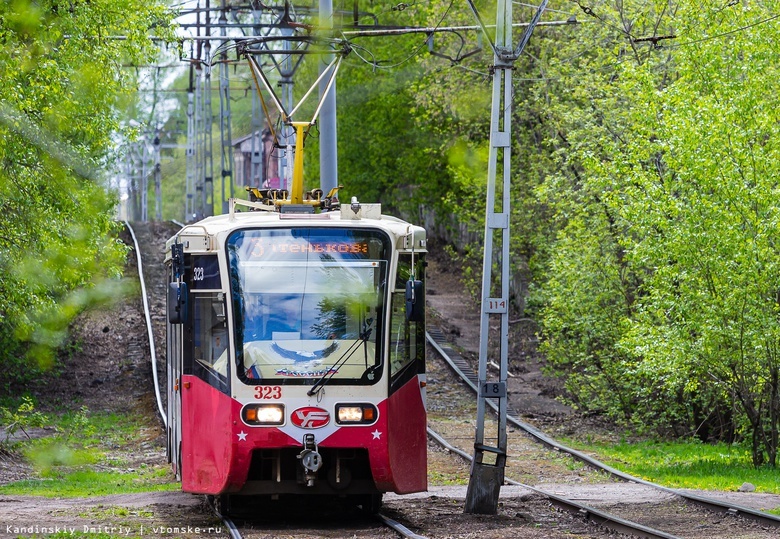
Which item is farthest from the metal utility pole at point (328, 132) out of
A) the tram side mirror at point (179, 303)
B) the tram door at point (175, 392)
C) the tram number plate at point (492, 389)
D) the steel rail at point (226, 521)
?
the tram side mirror at point (179, 303)

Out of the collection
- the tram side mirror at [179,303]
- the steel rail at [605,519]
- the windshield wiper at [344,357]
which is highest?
the tram side mirror at [179,303]

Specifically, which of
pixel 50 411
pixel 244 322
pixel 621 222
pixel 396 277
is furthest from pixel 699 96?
pixel 50 411

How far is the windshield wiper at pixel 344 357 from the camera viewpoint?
39.3ft

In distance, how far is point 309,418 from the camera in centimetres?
1196

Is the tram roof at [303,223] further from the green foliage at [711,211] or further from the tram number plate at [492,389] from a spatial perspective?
the green foliage at [711,211]

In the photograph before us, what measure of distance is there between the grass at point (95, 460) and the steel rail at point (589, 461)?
6.58 metres

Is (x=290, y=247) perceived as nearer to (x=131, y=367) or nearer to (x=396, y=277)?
(x=396, y=277)

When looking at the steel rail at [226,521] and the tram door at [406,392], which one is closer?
the steel rail at [226,521]

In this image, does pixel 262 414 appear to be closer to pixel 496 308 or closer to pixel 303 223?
pixel 303 223

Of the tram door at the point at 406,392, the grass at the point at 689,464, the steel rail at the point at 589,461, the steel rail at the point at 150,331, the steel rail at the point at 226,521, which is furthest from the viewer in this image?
the steel rail at the point at 150,331

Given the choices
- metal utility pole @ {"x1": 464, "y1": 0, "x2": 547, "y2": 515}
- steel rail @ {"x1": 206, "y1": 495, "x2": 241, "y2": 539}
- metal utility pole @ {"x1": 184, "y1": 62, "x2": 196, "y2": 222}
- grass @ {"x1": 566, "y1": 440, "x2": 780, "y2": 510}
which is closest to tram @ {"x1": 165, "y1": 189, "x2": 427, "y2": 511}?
steel rail @ {"x1": 206, "y1": 495, "x2": 241, "y2": 539}

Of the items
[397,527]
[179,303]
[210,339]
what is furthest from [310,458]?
[179,303]

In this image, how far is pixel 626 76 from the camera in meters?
21.2

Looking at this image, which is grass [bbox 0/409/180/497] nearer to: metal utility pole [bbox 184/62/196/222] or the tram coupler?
the tram coupler
